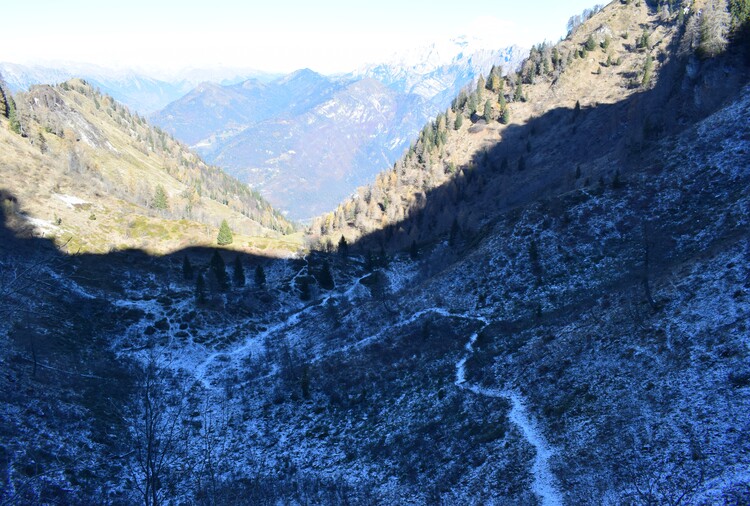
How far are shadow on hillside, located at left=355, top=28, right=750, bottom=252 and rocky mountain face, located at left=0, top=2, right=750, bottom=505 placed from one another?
91 cm

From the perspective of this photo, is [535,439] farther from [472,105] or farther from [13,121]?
[13,121]

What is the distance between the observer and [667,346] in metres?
34.8

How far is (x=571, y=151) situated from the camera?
11850 cm

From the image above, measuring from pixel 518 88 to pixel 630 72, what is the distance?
3736cm

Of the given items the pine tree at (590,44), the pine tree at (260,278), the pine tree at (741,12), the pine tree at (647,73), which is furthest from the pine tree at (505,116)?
the pine tree at (260,278)

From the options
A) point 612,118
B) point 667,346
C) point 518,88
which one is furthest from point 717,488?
point 518,88

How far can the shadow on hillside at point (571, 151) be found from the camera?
84312 mm

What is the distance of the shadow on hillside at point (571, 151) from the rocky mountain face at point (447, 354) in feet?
3.00

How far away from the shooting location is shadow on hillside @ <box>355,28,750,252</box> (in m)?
84.3

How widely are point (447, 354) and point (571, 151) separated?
8410 cm

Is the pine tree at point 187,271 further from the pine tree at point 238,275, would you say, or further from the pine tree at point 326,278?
the pine tree at point 326,278

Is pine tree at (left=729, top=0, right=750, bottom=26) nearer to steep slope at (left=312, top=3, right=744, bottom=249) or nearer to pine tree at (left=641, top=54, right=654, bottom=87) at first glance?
steep slope at (left=312, top=3, right=744, bottom=249)

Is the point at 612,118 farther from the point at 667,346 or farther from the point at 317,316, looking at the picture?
the point at 667,346

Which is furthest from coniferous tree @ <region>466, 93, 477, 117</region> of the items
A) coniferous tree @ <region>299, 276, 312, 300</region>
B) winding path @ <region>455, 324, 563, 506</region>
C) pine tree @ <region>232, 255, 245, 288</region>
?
winding path @ <region>455, 324, 563, 506</region>
